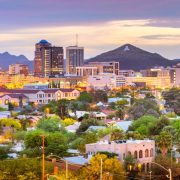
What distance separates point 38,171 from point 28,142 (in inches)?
432

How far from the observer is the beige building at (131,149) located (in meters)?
36.5

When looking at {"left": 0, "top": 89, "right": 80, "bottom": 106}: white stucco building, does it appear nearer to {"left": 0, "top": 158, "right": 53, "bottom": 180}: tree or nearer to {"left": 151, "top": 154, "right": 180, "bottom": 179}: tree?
{"left": 151, "top": 154, "right": 180, "bottom": 179}: tree

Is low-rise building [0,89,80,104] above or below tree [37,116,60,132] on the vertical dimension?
below

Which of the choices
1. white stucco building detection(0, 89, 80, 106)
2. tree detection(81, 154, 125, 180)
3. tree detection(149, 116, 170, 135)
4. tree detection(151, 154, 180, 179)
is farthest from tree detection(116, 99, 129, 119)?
tree detection(81, 154, 125, 180)

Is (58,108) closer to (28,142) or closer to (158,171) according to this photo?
(28,142)

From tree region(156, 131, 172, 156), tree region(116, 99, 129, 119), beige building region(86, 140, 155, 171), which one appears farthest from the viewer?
tree region(116, 99, 129, 119)

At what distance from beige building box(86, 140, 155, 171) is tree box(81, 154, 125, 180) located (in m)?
2.45

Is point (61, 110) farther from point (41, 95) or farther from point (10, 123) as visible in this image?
point (41, 95)

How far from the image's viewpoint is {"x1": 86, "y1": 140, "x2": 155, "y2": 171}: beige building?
36.5m

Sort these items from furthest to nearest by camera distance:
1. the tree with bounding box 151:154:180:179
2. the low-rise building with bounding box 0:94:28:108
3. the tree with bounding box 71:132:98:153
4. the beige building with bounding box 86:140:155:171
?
the low-rise building with bounding box 0:94:28:108
the tree with bounding box 71:132:98:153
the beige building with bounding box 86:140:155:171
the tree with bounding box 151:154:180:179

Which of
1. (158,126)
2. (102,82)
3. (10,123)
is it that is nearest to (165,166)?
(158,126)

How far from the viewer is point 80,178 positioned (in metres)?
30.8

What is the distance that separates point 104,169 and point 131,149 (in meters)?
4.56

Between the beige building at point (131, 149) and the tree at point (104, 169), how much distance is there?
96.3 inches
